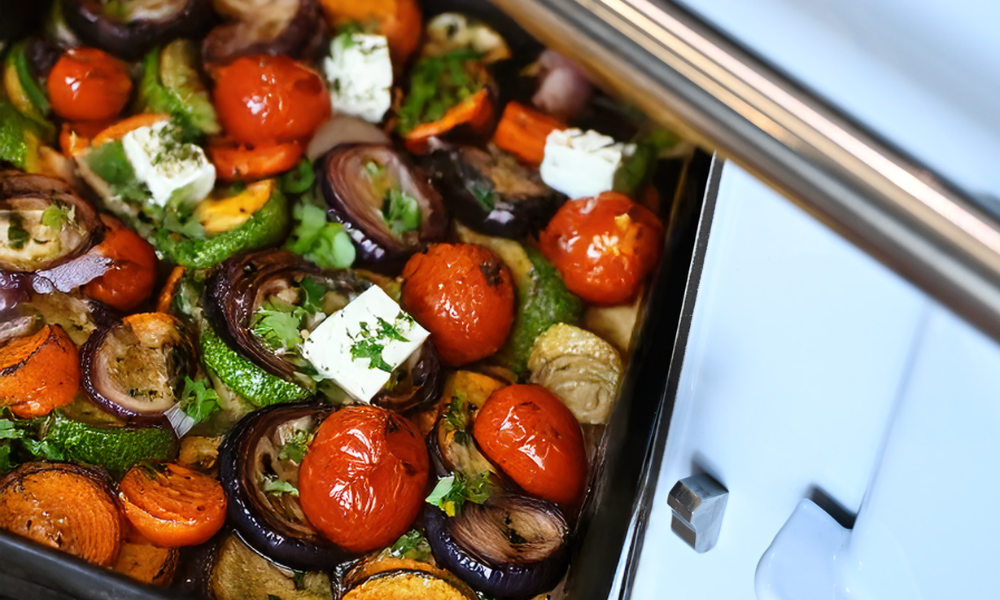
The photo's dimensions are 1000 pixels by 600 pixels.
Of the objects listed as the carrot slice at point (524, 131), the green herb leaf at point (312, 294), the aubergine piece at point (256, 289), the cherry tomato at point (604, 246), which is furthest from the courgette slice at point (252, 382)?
the carrot slice at point (524, 131)

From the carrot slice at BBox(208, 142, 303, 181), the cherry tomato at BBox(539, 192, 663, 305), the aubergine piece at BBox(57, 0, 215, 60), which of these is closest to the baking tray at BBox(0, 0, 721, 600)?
the cherry tomato at BBox(539, 192, 663, 305)

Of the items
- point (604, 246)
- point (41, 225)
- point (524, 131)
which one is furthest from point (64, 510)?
point (524, 131)

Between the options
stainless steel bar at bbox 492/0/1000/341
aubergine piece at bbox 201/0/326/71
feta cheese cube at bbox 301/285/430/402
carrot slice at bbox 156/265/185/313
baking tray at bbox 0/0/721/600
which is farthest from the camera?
aubergine piece at bbox 201/0/326/71

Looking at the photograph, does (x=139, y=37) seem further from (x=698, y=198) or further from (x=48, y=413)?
(x=698, y=198)

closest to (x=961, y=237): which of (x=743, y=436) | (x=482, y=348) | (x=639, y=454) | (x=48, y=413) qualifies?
(x=743, y=436)

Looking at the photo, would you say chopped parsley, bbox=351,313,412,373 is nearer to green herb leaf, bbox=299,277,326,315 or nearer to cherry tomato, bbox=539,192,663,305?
green herb leaf, bbox=299,277,326,315
